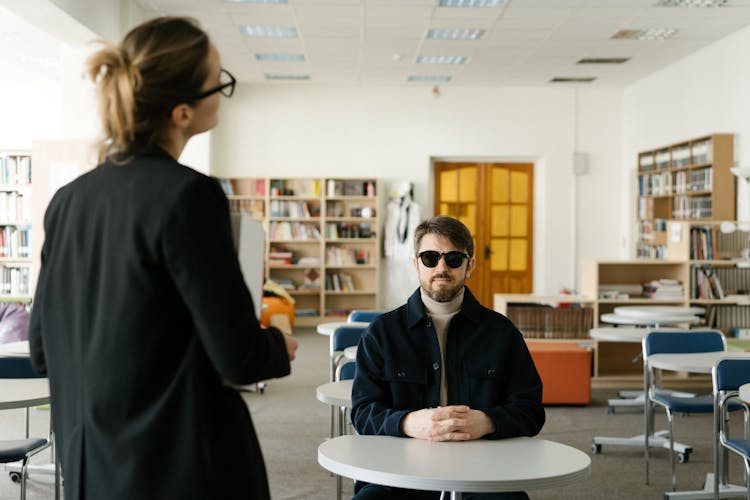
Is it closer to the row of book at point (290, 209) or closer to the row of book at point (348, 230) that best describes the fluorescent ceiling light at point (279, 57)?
the row of book at point (290, 209)

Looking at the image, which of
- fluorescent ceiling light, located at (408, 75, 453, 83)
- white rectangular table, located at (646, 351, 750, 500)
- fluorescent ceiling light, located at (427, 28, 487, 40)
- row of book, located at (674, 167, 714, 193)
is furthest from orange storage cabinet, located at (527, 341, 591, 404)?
fluorescent ceiling light, located at (408, 75, 453, 83)

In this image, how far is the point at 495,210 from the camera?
13594 millimetres

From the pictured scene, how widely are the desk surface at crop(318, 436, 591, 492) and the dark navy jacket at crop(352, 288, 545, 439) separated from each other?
0.69 ft

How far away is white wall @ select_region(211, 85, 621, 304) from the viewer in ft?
43.4

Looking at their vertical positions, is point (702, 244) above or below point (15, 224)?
below

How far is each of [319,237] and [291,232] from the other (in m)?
0.43

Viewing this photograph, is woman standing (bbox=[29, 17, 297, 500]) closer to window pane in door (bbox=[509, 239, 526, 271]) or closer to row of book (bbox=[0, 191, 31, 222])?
row of book (bbox=[0, 191, 31, 222])

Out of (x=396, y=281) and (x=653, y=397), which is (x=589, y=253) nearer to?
(x=396, y=281)

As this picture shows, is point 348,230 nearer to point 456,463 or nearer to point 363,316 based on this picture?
point 363,316

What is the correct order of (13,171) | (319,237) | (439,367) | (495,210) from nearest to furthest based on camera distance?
1. (439,367)
2. (13,171)
3. (319,237)
4. (495,210)

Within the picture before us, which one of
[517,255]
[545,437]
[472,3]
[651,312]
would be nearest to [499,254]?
[517,255]

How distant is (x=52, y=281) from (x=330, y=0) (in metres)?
7.43

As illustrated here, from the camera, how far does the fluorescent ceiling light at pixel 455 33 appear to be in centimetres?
968

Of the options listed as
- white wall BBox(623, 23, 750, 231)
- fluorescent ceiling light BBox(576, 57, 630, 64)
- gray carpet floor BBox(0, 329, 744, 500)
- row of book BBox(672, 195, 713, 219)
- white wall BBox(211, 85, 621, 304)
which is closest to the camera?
gray carpet floor BBox(0, 329, 744, 500)
